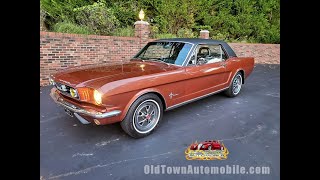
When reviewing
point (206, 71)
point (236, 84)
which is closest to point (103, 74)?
point (206, 71)

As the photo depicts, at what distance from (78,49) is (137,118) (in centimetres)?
462

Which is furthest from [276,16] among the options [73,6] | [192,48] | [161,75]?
[161,75]

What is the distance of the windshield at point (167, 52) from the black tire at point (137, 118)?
36.1 inches

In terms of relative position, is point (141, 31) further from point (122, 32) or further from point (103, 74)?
point (103, 74)

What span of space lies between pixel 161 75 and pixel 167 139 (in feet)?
3.22

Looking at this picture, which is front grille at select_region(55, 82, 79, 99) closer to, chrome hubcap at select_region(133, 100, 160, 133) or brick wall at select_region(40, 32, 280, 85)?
chrome hubcap at select_region(133, 100, 160, 133)

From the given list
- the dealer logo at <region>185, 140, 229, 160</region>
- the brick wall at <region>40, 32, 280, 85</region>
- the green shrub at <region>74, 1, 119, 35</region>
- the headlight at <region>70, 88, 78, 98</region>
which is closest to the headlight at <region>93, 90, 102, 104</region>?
the headlight at <region>70, 88, 78, 98</region>

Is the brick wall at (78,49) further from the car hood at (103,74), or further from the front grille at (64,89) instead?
the front grille at (64,89)

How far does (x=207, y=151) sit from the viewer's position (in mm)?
3025

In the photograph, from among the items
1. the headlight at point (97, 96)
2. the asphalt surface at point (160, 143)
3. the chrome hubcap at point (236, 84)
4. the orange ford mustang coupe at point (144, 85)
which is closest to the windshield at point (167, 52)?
the orange ford mustang coupe at point (144, 85)

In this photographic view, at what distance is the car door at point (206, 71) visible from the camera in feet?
13.2

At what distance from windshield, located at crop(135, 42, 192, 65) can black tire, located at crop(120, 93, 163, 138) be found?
3.01 feet

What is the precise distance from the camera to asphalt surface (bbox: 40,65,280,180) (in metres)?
2.59
